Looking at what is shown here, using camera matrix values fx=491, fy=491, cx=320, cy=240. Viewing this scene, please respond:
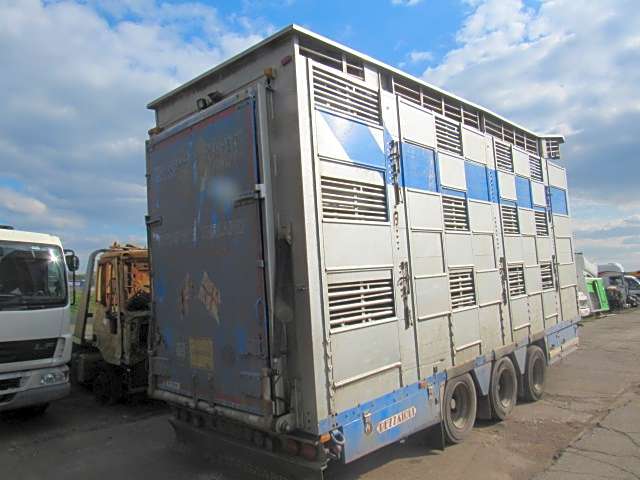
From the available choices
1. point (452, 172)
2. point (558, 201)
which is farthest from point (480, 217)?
point (558, 201)

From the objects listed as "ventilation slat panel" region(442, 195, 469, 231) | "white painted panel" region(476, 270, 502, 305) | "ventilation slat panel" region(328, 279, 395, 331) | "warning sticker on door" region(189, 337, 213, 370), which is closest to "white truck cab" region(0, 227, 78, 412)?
"warning sticker on door" region(189, 337, 213, 370)

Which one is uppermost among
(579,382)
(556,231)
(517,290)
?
(556,231)

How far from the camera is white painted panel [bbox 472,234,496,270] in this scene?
254 inches

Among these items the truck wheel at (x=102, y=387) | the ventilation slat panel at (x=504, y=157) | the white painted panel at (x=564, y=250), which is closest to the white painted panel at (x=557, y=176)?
the white painted panel at (x=564, y=250)

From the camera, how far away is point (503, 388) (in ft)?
23.2

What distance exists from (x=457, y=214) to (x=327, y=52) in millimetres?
2722

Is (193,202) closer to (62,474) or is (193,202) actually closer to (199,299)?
(199,299)

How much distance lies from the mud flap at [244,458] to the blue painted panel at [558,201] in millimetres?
7506

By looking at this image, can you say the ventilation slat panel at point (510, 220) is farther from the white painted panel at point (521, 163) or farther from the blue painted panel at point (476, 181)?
the white painted panel at point (521, 163)

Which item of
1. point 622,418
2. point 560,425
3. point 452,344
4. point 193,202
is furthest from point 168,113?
point 622,418

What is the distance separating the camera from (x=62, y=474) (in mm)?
5520

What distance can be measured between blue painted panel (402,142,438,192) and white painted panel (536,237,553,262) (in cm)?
373

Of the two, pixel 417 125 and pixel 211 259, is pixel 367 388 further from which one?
pixel 417 125

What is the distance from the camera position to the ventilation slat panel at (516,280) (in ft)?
24.1
